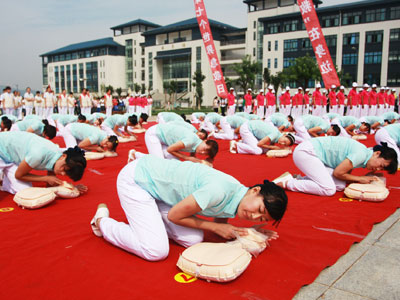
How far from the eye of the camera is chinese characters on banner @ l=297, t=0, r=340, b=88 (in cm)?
1034

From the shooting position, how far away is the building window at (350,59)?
112 feet

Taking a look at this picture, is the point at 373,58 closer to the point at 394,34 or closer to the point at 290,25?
the point at 394,34

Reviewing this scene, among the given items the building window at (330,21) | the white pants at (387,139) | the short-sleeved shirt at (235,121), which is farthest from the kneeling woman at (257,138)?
the building window at (330,21)

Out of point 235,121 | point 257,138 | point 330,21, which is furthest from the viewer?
point 330,21

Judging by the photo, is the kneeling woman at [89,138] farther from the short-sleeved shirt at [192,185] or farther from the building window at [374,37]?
the building window at [374,37]

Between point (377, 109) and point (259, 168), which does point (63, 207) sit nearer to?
point (259, 168)

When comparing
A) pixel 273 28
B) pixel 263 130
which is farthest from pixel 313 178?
pixel 273 28

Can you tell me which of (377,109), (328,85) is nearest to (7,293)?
(328,85)

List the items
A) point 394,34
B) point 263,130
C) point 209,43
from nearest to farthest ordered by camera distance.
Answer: point 263,130
point 209,43
point 394,34

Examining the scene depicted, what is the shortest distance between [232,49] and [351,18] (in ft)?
52.0

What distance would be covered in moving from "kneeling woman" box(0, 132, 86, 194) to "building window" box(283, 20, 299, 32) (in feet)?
125

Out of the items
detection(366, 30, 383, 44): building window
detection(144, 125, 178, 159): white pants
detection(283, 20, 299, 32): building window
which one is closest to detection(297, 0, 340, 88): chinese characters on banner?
detection(144, 125, 178, 159): white pants

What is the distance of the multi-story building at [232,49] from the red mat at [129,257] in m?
34.2

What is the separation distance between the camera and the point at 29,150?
3.53 m
